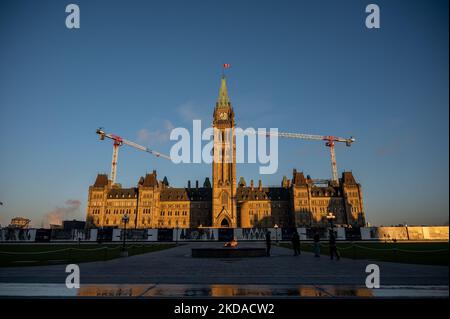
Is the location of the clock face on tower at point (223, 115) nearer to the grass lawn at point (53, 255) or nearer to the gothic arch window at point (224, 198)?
the gothic arch window at point (224, 198)

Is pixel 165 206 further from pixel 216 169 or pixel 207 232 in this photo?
pixel 207 232

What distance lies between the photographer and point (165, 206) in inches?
4747

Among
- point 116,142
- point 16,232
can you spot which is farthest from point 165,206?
point 16,232

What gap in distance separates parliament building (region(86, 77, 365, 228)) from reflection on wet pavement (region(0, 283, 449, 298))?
99049mm

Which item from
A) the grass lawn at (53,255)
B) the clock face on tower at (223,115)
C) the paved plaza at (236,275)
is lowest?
the grass lawn at (53,255)

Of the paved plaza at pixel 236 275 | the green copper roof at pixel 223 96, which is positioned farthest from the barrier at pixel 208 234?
the green copper roof at pixel 223 96

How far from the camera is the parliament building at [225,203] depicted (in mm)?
110812

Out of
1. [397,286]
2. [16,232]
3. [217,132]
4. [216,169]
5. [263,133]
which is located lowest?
[16,232]

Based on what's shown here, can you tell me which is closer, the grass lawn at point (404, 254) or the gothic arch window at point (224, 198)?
the grass lawn at point (404, 254)

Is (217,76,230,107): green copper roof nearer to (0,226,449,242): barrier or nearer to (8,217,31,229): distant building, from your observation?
(0,226,449,242): barrier

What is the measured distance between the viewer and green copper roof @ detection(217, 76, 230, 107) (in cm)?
13371

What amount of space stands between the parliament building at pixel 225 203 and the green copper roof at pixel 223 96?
31.5 ft

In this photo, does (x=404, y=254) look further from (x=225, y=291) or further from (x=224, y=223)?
(x=224, y=223)
